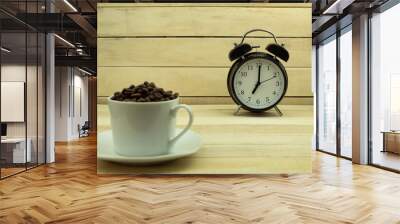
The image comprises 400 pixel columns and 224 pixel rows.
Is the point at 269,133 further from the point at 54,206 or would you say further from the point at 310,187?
the point at 310,187

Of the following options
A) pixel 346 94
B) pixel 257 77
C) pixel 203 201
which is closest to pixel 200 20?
pixel 257 77

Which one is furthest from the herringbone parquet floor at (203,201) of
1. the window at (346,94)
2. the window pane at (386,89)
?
the window at (346,94)

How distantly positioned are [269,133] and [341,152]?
25.1 feet

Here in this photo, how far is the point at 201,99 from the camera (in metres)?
0.80

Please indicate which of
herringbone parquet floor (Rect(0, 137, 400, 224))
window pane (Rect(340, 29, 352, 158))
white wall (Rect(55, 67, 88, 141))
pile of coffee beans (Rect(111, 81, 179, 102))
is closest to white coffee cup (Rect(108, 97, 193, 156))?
pile of coffee beans (Rect(111, 81, 179, 102))

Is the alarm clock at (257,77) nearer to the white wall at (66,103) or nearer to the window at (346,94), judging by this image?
the window at (346,94)

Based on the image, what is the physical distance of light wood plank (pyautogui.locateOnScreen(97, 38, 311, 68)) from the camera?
2.58 feet

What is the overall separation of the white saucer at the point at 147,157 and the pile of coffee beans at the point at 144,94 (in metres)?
0.07

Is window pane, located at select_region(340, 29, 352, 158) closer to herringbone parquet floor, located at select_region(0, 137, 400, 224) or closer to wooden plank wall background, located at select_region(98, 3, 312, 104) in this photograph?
herringbone parquet floor, located at select_region(0, 137, 400, 224)

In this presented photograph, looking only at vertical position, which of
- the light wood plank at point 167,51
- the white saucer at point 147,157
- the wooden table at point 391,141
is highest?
the light wood plank at point 167,51

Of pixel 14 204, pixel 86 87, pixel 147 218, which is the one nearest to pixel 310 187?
pixel 147 218

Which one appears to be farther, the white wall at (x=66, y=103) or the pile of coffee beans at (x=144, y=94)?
the white wall at (x=66, y=103)

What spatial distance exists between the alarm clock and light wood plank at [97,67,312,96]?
2 cm

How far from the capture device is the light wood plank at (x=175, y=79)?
78 cm
